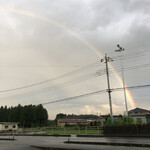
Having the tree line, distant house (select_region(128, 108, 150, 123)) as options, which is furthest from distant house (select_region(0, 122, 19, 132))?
distant house (select_region(128, 108, 150, 123))

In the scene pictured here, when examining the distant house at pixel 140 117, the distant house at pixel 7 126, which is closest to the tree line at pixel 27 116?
the distant house at pixel 7 126

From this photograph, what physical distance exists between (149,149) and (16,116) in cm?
10309

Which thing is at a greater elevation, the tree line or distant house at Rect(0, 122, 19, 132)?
the tree line

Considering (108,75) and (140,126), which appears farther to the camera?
(108,75)

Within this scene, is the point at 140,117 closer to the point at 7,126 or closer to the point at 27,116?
the point at 7,126

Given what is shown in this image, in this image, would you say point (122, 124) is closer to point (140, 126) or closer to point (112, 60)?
point (140, 126)

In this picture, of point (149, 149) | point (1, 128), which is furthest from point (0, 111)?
point (149, 149)

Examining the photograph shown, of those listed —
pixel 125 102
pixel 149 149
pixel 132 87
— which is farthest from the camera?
pixel 125 102

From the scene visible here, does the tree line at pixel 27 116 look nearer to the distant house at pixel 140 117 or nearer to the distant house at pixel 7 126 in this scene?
the distant house at pixel 7 126

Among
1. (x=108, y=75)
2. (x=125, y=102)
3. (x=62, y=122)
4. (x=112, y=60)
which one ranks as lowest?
(x=62, y=122)

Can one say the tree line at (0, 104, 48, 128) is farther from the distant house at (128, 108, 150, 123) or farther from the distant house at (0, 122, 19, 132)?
the distant house at (128, 108, 150, 123)

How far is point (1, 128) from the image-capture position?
215 feet

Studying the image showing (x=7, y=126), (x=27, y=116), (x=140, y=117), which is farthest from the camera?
(x=27, y=116)

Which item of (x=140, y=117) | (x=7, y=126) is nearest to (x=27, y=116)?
(x=7, y=126)
